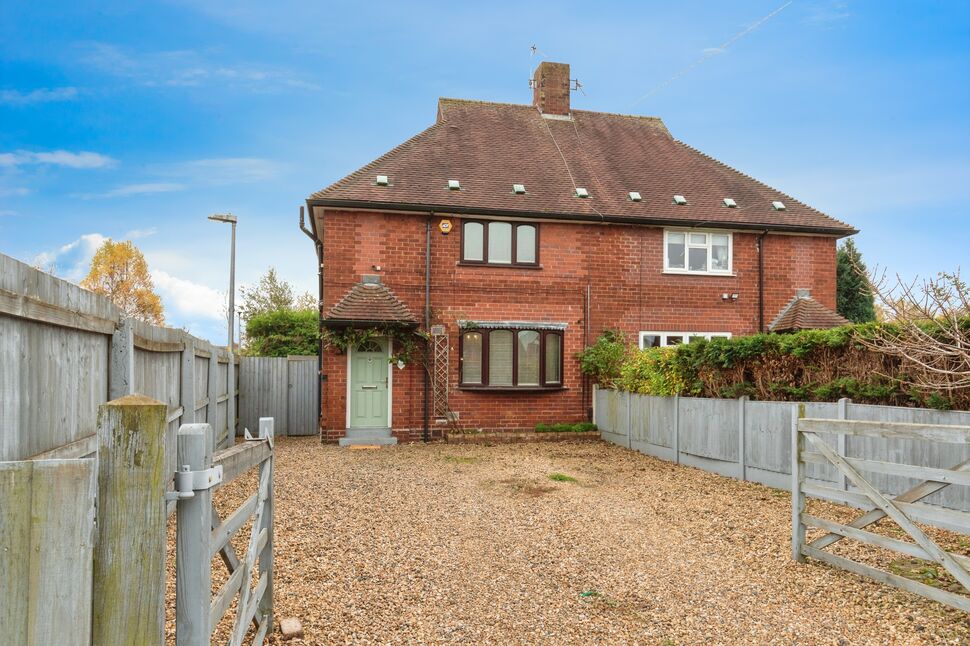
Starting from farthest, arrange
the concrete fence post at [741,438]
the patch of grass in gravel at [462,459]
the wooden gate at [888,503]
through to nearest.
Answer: the patch of grass in gravel at [462,459], the concrete fence post at [741,438], the wooden gate at [888,503]

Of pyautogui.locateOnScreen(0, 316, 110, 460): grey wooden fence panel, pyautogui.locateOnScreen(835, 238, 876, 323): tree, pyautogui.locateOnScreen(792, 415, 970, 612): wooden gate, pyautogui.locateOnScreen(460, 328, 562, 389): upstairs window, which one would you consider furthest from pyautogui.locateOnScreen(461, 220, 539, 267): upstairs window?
pyautogui.locateOnScreen(835, 238, 876, 323): tree

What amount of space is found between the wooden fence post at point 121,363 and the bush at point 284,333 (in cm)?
1650

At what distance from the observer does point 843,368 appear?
9172 mm

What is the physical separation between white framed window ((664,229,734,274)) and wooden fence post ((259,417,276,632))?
47.8 feet

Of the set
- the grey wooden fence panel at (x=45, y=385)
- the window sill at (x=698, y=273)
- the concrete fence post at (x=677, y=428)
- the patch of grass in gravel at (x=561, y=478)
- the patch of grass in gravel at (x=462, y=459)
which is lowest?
the patch of grass in gravel at (x=462, y=459)

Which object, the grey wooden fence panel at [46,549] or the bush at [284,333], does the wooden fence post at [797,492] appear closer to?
the grey wooden fence panel at [46,549]

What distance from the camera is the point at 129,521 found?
199 cm

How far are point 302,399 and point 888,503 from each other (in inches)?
580

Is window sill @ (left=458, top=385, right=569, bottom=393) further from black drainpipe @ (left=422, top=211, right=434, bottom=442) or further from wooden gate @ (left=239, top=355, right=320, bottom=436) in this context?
wooden gate @ (left=239, top=355, right=320, bottom=436)

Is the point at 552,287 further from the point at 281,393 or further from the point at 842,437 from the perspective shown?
the point at 842,437

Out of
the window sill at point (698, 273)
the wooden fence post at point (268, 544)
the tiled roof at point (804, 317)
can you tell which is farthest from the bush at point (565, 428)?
the wooden fence post at point (268, 544)

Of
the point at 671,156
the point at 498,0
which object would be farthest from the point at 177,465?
the point at 671,156

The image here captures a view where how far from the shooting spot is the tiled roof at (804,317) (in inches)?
664

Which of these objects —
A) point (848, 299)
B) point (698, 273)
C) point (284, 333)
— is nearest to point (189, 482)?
Answer: point (698, 273)
